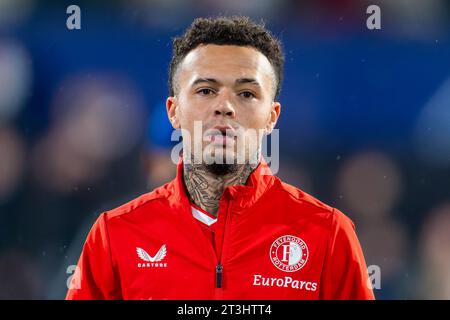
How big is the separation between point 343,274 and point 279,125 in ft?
5.27

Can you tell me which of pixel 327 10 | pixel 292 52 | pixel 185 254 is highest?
pixel 327 10

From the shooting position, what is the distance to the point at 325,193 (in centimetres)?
346

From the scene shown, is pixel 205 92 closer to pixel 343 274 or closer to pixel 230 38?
pixel 230 38

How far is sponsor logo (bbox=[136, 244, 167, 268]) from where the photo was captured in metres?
2.01

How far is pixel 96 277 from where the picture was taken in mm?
2062

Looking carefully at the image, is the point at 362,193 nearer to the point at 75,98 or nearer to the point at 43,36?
the point at 75,98

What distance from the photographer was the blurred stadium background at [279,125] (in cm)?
342

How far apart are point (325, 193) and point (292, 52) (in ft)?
2.87

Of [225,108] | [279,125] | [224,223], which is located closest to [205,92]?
[225,108]

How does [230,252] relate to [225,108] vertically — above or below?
below

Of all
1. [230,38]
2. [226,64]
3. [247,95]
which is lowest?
[247,95]
